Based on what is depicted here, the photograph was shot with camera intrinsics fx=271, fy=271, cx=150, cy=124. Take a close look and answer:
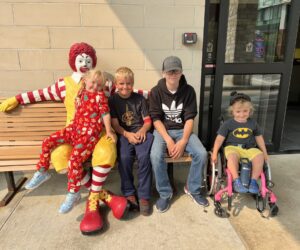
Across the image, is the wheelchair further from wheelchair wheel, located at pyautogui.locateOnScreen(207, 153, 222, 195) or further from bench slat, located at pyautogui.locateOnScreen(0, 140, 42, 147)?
bench slat, located at pyautogui.locateOnScreen(0, 140, 42, 147)

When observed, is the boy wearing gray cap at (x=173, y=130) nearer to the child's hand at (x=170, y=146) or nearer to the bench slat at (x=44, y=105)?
the child's hand at (x=170, y=146)

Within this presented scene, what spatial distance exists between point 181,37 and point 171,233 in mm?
2119

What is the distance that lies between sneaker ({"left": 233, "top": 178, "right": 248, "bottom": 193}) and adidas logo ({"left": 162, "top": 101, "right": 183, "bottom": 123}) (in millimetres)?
788

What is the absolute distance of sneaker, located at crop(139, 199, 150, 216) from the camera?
8.03 feet

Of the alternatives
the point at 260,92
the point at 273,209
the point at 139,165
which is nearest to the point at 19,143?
the point at 139,165

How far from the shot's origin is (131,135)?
257cm

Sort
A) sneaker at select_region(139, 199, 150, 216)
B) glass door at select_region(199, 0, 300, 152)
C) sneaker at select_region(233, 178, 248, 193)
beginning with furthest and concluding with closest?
glass door at select_region(199, 0, 300, 152) < sneaker at select_region(139, 199, 150, 216) < sneaker at select_region(233, 178, 248, 193)

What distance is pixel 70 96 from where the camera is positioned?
270 cm

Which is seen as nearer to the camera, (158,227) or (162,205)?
(158,227)

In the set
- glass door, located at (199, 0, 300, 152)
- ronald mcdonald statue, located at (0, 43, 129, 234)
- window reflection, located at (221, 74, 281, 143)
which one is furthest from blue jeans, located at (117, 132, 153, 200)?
window reflection, located at (221, 74, 281, 143)

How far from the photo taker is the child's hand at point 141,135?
101 inches

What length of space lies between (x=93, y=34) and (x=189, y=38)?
108 cm

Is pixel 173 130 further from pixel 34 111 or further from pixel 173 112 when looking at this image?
pixel 34 111

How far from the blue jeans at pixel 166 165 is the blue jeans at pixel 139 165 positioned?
0.06m
